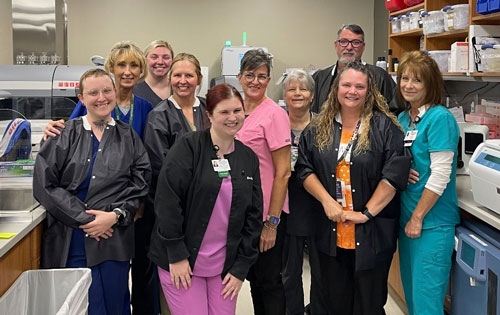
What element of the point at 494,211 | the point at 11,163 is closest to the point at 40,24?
the point at 11,163

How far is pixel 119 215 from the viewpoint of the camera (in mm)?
2143

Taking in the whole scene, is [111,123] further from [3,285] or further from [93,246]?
[3,285]

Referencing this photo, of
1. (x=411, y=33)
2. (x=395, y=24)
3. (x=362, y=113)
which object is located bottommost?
(x=362, y=113)

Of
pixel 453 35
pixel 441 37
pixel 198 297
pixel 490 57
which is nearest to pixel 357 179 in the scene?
pixel 198 297

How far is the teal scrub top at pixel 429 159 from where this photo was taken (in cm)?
216

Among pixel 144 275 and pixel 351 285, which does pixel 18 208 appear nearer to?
pixel 144 275

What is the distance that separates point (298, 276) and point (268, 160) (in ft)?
2.95

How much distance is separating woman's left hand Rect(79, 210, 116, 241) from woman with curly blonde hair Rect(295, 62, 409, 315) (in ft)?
2.78

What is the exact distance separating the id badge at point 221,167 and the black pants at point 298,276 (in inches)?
27.8

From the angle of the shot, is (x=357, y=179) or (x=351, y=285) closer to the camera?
(x=357, y=179)

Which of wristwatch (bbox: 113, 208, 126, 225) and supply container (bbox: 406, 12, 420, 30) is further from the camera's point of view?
supply container (bbox: 406, 12, 420, 30)

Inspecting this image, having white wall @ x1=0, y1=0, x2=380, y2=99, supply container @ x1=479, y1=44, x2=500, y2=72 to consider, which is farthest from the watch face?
white wall @ x1=0, y1=0, x2=380, y2=99

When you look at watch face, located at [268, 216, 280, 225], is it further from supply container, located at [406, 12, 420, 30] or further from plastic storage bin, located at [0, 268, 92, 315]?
supply container, located at [406, 12, 420, 30]

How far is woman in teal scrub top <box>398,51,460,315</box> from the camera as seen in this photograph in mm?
2168
